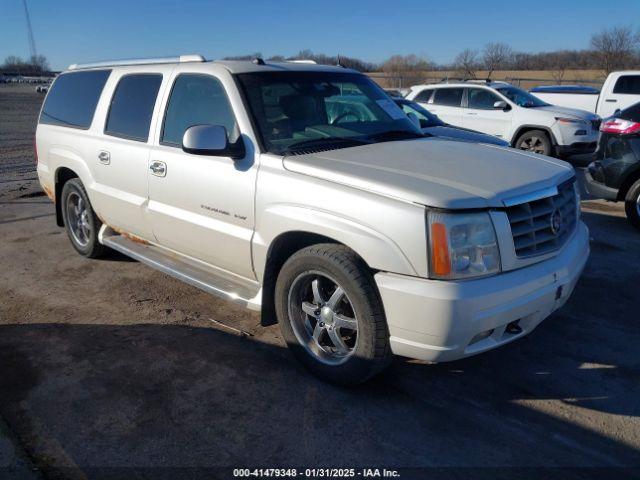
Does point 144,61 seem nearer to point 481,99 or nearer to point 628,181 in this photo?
point 628,181

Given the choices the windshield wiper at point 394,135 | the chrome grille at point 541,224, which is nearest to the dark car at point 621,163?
the windshield wiper at point 394,135

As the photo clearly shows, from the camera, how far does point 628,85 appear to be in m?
13.1

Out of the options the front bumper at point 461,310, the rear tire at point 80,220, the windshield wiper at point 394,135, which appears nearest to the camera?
the front bumper at point 461,310

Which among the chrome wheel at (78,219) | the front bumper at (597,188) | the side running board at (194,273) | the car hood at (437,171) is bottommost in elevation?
the front bumper at (597,188)

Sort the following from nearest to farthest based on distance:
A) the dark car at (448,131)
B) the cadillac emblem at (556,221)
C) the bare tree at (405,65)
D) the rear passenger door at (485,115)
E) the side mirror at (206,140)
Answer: the cadillac emblem at (556,221) < the side mirror at (206,140) < the dark car at (448,131) < the rear passenger door at (485,115) < the bare tree at (405,65)

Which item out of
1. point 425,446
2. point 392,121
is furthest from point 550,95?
point 425,446

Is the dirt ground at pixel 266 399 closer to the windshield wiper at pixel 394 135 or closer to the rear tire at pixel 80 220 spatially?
the rear tire at pixel 80 220

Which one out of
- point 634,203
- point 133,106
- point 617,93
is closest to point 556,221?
point 133,106

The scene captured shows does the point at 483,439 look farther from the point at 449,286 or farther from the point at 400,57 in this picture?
the point at 400,57

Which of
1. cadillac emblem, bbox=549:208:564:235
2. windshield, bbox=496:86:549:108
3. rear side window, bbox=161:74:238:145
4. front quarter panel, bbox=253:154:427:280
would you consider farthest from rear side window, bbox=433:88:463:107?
front quarter panel, bbox=253:154:427:280

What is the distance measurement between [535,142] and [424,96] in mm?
3016

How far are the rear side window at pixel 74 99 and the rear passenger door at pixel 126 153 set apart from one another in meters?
0.33

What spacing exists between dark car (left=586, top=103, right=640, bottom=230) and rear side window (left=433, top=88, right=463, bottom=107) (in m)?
6.24

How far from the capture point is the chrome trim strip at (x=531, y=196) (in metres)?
2.98
